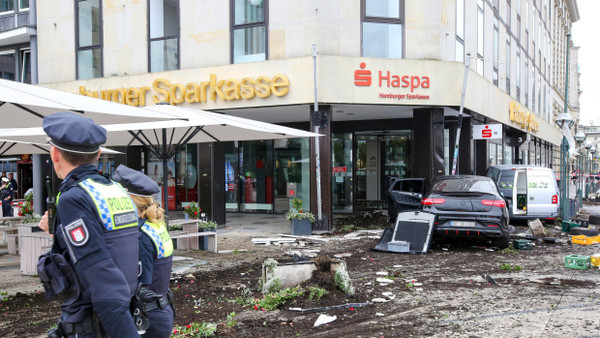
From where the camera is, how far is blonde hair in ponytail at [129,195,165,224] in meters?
3.04

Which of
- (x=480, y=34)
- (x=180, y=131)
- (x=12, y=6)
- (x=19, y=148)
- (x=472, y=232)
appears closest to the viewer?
(x=180, y=131)

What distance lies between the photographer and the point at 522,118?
25.9 m

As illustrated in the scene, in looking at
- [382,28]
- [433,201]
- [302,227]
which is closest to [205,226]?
[302,227]

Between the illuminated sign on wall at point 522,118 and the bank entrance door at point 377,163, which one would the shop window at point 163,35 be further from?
the illuminated sign on wall at point 522,118

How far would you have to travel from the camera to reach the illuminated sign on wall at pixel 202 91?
14633 mm

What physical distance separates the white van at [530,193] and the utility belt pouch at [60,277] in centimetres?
1559

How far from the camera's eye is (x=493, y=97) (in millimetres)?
20469

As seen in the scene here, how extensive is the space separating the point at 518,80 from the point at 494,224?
19.1 meters

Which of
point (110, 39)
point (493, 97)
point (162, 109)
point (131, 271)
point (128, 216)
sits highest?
point (110, 39)

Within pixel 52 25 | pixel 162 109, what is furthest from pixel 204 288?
pixel 52 25

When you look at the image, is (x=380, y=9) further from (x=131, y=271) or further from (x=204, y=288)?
(x=131, y=271)

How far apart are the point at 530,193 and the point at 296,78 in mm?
7994

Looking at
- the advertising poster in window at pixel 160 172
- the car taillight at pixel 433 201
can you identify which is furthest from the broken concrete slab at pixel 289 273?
the advertising poster in window at pixel 160 172

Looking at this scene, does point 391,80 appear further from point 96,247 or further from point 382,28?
point 96,247
